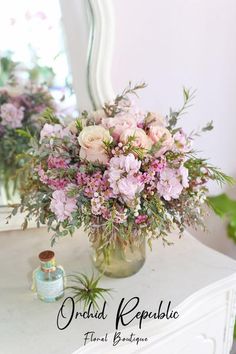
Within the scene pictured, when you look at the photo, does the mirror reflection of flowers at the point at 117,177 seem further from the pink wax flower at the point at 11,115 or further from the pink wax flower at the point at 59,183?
the pink wax flower at the point at 11,115

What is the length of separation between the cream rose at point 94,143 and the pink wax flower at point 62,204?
9cm

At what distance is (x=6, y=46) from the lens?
1.03 m

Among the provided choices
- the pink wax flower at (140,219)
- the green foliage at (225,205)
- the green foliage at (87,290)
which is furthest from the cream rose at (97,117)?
the green foliage at (225,205)

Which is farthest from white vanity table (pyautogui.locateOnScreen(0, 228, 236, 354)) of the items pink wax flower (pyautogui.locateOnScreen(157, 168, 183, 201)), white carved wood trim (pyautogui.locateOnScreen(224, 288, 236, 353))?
pink wax flower (pyautogui.locateOnScreen(157, 168, 183, 201))

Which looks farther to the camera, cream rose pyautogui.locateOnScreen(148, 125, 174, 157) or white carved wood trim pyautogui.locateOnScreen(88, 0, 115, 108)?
white carved wood trim pyautogui.locateOnScreen(88, 0, 115, 108)

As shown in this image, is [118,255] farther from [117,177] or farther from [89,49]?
[89,49]

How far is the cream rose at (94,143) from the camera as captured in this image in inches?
31.2

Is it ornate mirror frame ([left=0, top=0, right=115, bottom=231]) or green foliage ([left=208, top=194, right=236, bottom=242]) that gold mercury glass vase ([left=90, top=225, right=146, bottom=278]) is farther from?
green foliage ([left=208, top=194, right=236, bottom=242])

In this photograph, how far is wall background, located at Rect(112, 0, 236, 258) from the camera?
3.81 feet

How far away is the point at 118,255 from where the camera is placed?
97 centimetres

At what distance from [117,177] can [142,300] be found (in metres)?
0.32

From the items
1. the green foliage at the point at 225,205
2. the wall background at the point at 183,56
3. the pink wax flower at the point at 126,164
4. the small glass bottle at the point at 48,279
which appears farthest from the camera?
the green foliage at the point at 225,205

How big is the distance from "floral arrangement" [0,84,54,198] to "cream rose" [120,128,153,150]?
1.21 ft

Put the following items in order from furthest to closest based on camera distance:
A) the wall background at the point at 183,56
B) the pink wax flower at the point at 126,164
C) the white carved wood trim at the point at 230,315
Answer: the wall background at the point at 183,56
the white carved wood trim at the point at 230,315
the pink wax flower at the point at 126,164
